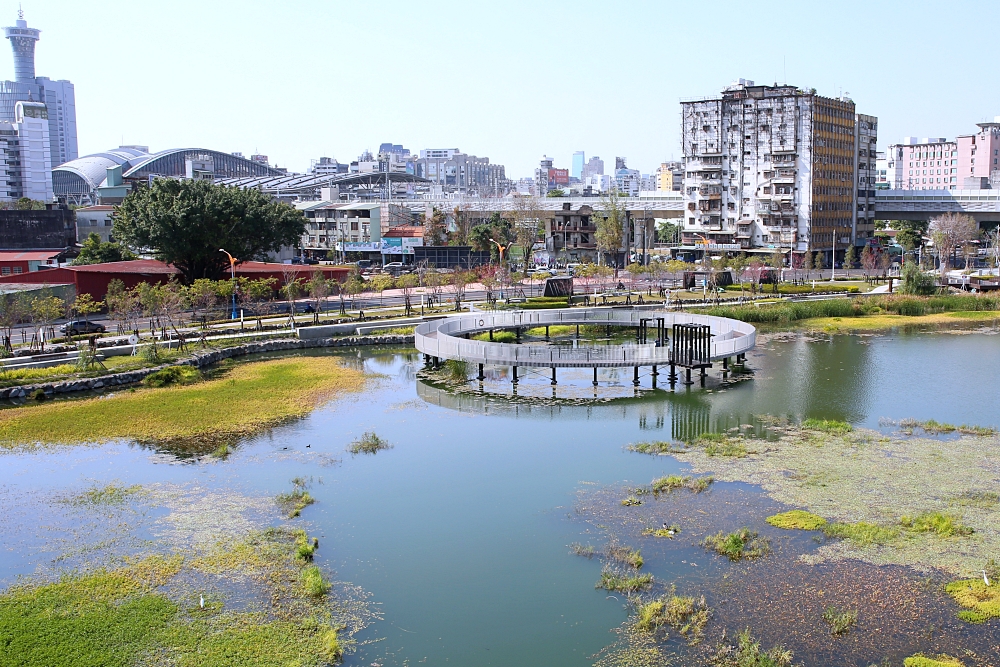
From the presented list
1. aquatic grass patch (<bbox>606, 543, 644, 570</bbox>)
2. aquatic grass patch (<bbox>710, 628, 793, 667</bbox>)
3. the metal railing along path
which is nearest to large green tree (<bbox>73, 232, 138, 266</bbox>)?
the metal railing along path

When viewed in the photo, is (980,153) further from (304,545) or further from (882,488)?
(304,545)

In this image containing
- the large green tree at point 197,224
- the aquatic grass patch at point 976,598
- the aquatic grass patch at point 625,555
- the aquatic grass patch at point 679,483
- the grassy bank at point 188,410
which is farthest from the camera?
the large green tree at point 197,224

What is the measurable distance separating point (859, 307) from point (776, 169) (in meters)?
34.6

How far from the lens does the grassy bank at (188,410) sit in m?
28.4

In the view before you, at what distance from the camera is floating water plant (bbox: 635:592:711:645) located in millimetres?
15617

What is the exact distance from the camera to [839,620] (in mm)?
15625

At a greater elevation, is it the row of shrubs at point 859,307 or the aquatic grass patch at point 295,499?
the row of shrubs at point 859,307

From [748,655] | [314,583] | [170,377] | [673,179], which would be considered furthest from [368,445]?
[673,179]

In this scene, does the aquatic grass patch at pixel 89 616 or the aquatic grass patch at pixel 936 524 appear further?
the aquatic grass patch at pixel 936 524

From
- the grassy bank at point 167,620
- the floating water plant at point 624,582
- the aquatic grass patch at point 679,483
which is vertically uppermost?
the aquatic grass patch at point 679,483

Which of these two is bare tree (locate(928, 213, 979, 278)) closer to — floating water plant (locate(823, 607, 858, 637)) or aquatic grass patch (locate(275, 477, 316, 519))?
aquatic grass patch (locate(275, 477, 316, 519))

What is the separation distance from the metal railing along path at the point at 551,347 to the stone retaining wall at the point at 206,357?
5.19 m

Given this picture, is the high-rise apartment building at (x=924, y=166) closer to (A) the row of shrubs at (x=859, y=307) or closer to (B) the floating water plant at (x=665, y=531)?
(A) the row of shrubs at (x=859, y=307)

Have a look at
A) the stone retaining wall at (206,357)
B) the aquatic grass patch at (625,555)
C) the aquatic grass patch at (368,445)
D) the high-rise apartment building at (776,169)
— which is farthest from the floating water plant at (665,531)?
the high-rise apartment building at (776,169)
